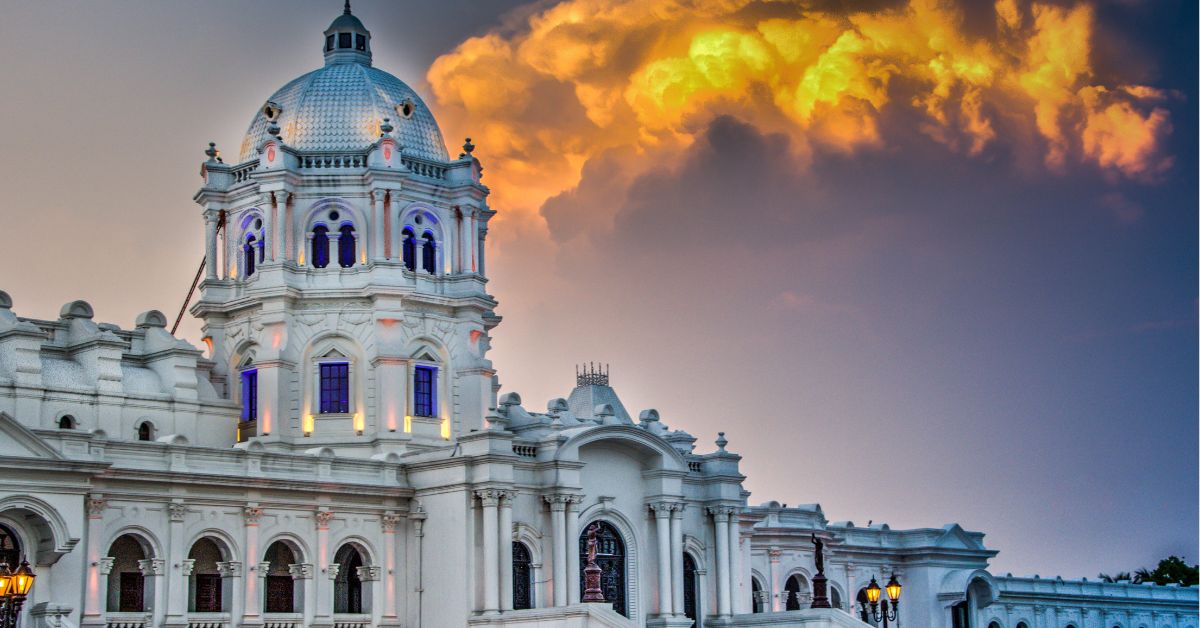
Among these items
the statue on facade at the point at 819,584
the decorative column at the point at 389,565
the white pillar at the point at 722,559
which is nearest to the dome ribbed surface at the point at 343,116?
the decorative column at the point at 389,565

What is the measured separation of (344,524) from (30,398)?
1076 centimetres

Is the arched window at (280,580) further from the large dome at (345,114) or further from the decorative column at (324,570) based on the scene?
the large dome at (345,114)

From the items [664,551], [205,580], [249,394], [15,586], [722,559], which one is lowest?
[15,586]

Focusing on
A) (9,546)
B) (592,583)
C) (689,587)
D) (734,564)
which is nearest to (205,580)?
(9,546)

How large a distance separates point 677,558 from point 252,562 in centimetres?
1557

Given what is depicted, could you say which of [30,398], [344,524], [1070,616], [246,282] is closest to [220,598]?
[344,524]

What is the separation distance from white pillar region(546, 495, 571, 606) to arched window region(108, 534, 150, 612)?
13523 millimetres

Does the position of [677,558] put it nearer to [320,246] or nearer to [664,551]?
[664,551]

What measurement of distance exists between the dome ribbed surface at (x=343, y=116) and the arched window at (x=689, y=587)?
1874 centimetres

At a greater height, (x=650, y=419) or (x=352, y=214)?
(x=352, y=214)

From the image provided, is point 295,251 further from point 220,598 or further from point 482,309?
point 220,598

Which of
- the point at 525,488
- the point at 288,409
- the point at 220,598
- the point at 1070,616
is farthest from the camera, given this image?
the point at 1070,616

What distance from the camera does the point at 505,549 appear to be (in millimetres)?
57094

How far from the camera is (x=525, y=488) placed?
59.0m
